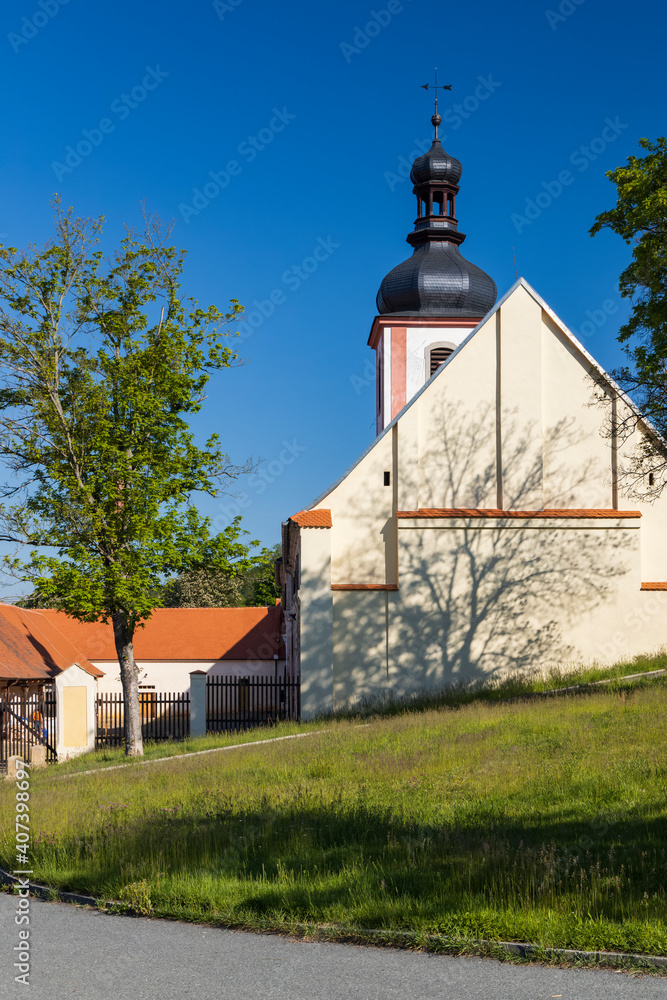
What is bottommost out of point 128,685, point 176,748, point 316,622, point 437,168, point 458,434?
point 176,748

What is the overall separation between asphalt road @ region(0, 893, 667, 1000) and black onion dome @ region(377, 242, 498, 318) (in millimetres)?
31883

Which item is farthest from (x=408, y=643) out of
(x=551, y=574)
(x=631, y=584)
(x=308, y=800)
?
(x=308, y=800)

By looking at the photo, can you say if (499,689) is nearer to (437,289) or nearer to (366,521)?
(366,521)

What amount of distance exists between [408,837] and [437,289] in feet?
103

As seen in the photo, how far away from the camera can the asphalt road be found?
5438 millimetres

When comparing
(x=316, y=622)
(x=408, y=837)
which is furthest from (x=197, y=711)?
(x=408, y=837)

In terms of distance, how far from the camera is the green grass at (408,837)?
6418mm

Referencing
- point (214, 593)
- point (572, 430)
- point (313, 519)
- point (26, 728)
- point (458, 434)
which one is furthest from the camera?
point (214, 593)

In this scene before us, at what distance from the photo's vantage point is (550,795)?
9.38 m

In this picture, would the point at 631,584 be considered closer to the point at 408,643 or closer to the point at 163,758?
the point at 408,643

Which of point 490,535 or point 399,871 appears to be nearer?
point 399,871

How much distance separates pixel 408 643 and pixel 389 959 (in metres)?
16.9

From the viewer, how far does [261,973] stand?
5.81 meters

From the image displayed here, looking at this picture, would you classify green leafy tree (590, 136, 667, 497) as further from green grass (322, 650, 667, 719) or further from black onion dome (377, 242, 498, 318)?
black onion dome (377, 242, 498, 318)
